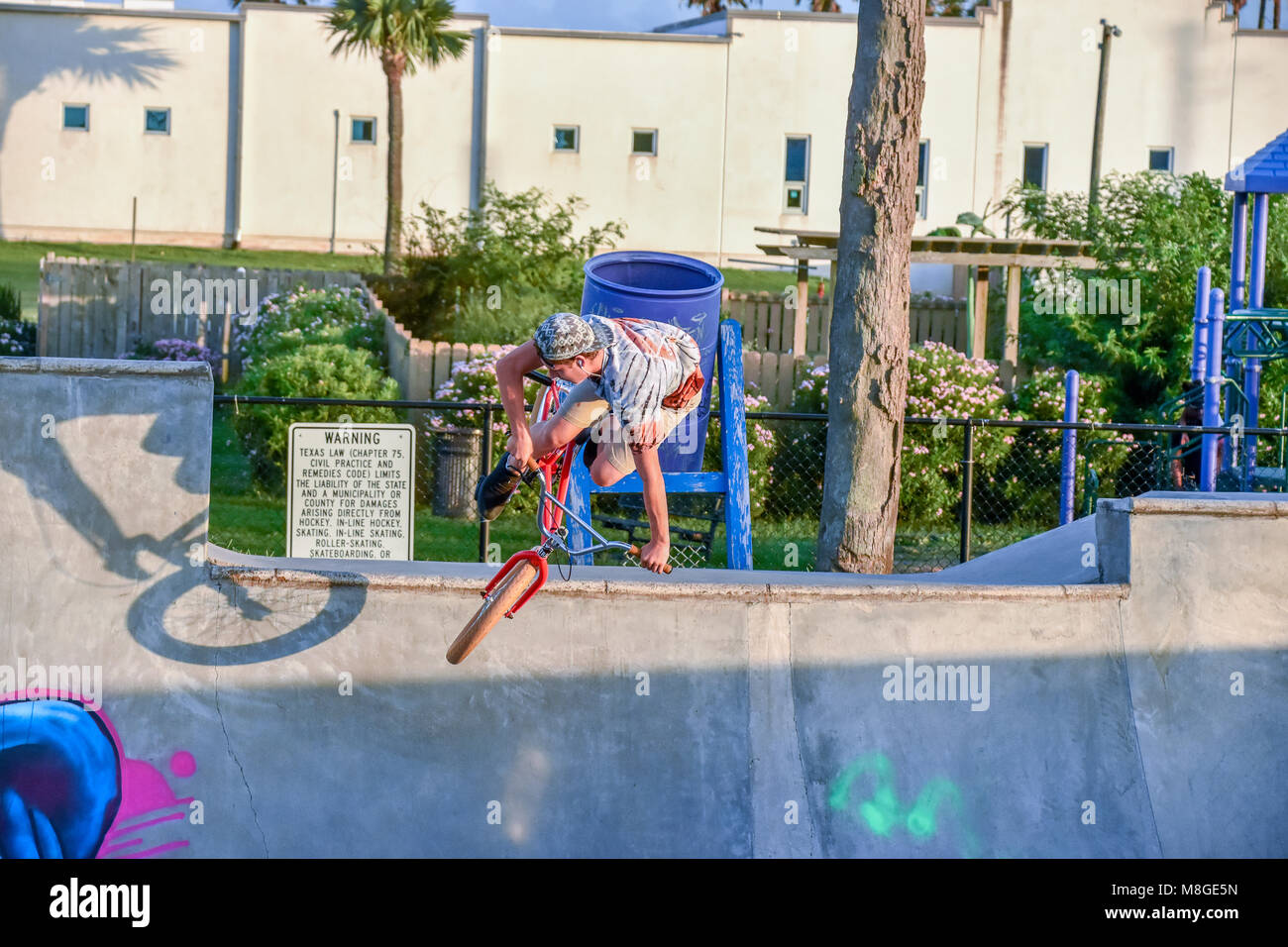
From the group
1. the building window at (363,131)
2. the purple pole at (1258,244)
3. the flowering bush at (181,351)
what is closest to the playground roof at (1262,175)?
the purple pole at (1258,244)

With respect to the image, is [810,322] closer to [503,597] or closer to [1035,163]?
[1035,163]

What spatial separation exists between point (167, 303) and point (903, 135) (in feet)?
51.5

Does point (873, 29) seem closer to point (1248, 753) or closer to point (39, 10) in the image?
point (1248, 753)

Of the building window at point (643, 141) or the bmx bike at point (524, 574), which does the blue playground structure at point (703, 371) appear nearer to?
the bmx bike at point (524, 574)

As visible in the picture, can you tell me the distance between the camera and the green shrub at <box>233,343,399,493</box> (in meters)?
14.5

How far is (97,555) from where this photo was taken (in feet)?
19.2

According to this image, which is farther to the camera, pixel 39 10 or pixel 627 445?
pixel 39 10

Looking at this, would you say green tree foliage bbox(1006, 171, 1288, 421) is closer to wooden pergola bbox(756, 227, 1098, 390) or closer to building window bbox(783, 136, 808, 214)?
wooden pergola bbox(756, 227, 1098, 390)

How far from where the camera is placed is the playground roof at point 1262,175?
14492 millimetres

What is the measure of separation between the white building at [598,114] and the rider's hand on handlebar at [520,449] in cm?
2881

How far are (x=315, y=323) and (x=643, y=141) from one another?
18147mm

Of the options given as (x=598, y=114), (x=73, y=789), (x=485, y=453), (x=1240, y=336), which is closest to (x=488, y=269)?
(x=485, y=453)
